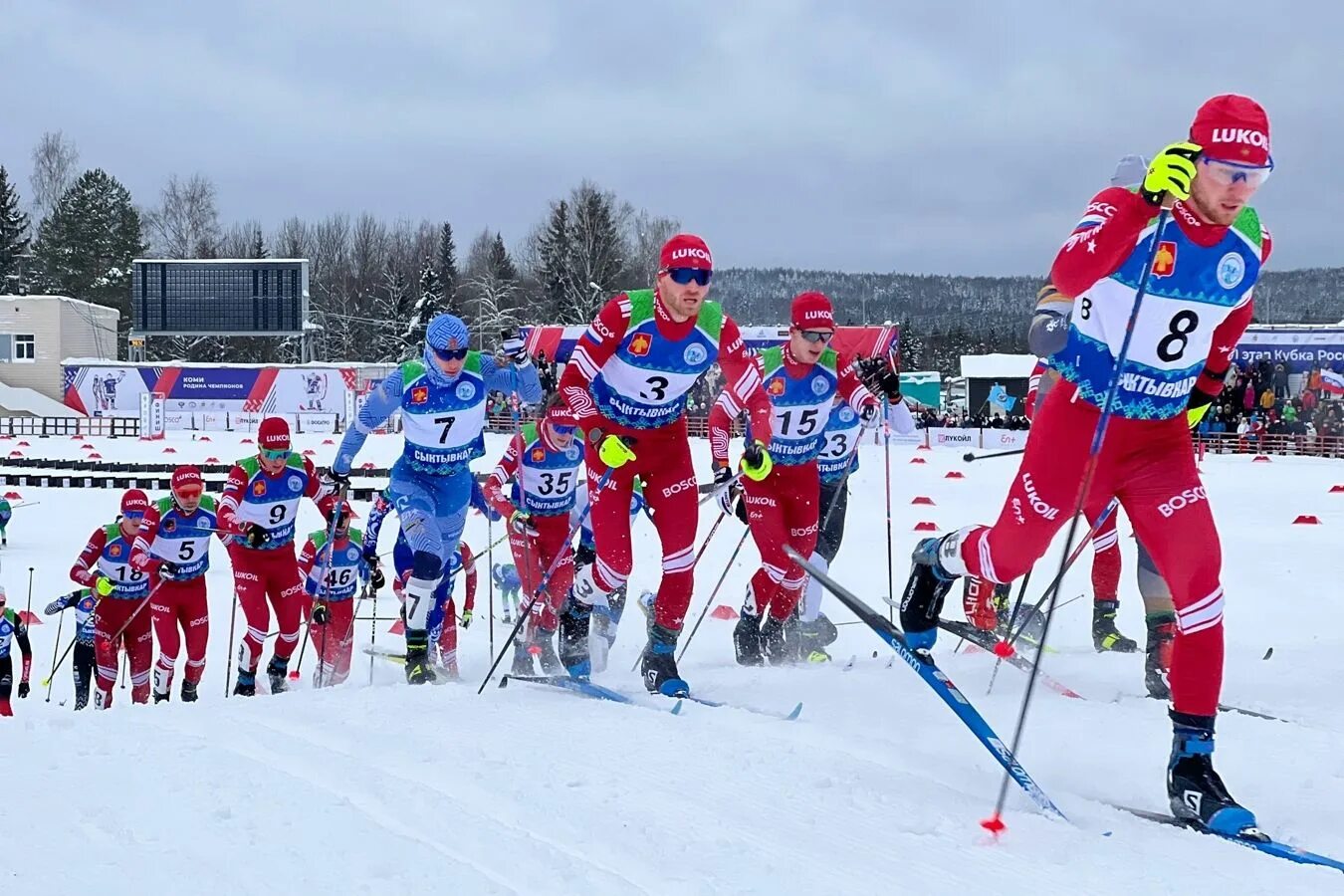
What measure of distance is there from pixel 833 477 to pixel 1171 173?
537 centimetres

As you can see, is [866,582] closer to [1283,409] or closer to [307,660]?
[307,660]

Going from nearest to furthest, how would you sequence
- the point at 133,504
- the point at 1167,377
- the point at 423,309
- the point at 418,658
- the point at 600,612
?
the point at 1167,377 → the point at 418,658 → the point at 600,612 → the point at 133,504 → the point at 423,309

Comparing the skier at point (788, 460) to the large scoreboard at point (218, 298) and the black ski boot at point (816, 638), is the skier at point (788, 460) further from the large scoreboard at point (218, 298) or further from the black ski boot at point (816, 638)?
the large scoreboard at point (218, 298)

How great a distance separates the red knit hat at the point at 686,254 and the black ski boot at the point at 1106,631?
3639 millimetres

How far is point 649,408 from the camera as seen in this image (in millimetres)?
6035

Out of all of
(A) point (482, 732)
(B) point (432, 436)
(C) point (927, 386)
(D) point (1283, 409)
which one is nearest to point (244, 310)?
(C) point (927, 386)

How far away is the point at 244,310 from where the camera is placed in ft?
162

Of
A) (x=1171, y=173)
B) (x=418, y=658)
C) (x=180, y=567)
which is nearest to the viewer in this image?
(x=1171, y=173)

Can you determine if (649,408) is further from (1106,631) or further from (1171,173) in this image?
(1106,631)

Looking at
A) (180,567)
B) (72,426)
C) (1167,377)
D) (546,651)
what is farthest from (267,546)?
(72,426)

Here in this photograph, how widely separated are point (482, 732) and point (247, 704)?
1.37 metres

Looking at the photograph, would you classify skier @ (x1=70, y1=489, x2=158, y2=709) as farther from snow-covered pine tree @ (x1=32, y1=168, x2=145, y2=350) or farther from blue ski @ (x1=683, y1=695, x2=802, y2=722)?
snow-covered pine tree @ (x1=32, y1=168, x2=145, y2=350)

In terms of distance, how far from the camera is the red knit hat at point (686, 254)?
5.77 metres

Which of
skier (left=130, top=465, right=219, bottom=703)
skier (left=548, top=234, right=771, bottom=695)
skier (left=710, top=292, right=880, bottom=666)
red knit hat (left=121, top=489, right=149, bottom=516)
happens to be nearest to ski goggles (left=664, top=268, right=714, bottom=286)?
skier (left=548, top=234, right=771, bottom=695)
